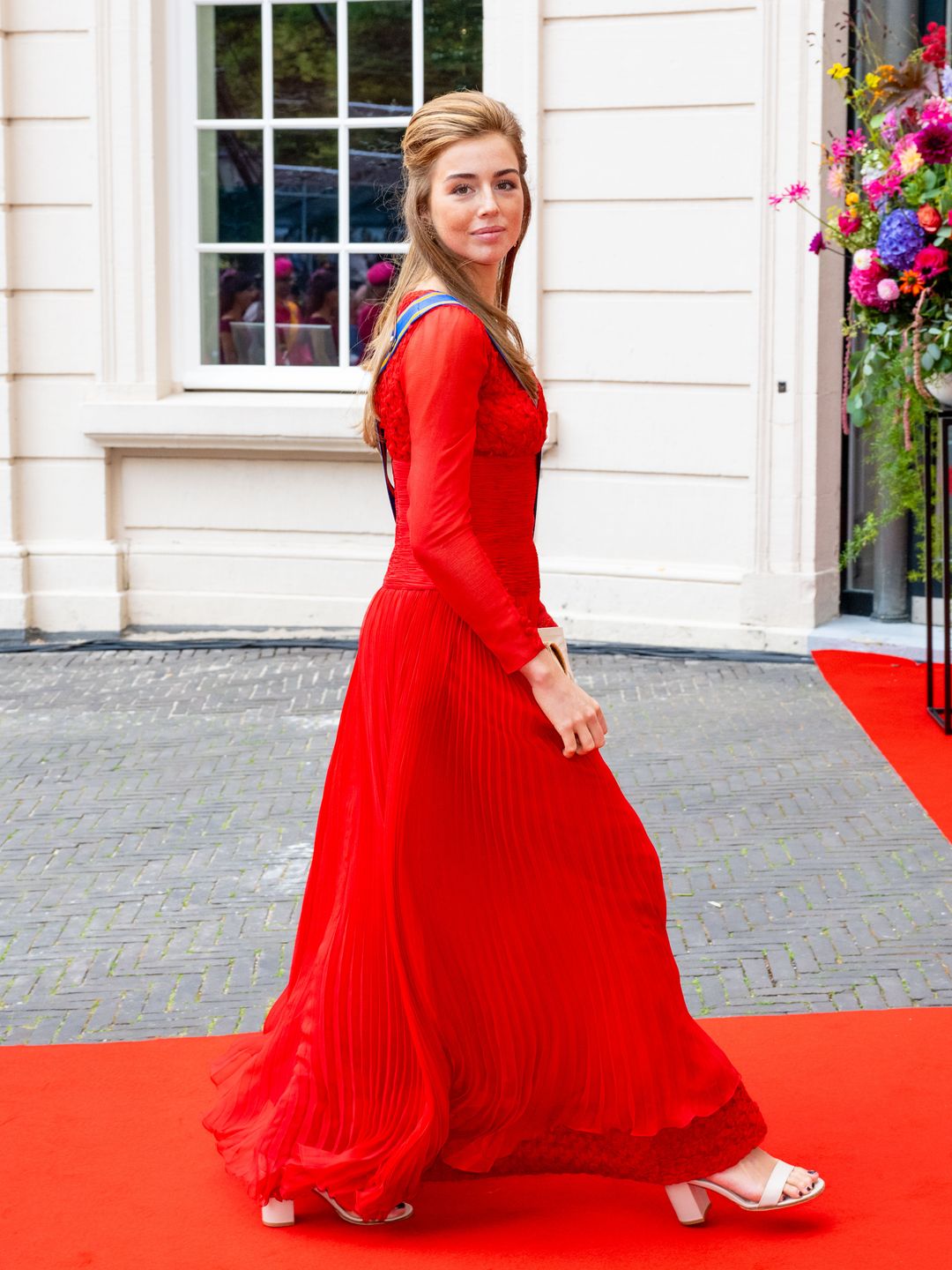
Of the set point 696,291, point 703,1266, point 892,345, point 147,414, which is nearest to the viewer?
point 703,1266

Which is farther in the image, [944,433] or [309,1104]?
[944,433]

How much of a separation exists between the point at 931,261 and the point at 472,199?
375cm

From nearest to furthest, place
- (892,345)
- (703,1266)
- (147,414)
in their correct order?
(703,1266), (892,345), (147,414)

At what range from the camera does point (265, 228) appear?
928 cm

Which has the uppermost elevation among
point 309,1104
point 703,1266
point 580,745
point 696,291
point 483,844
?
point 696,291

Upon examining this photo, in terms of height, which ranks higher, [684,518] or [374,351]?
[374,351]

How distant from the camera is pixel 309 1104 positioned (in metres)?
2.91

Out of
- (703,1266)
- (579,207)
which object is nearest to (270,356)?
(579,207)

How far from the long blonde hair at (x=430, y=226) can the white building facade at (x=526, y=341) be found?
559cm

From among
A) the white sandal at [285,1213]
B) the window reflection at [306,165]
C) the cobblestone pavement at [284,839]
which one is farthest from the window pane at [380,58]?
the white sandal at [285,1213]

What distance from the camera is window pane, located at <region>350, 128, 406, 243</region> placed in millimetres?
9055

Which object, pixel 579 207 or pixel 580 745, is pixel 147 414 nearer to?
pixel 579 207

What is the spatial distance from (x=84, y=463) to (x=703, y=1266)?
7120 mm

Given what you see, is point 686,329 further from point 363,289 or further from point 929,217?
point 929,217
